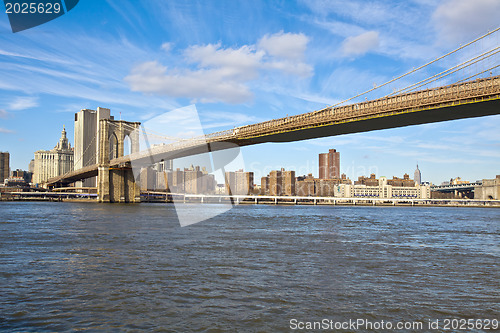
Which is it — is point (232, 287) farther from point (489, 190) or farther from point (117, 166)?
point (489, 190)

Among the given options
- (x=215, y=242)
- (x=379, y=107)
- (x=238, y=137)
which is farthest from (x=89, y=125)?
(x=215, y=242)

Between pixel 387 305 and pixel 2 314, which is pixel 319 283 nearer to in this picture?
pixel 387 305

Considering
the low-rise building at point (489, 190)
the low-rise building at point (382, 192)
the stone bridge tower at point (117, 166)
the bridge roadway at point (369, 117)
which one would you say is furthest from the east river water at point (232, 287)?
the low-rise building at point (382, 192)

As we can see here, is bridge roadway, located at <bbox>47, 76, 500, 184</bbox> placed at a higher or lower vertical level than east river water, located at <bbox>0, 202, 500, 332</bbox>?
higher

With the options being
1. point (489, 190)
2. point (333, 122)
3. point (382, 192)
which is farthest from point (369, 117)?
point (382, 192)

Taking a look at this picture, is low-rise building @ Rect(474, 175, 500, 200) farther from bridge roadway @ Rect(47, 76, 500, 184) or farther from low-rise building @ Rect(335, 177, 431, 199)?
bridge roadway @ Rect(47, 76, 500, 184)

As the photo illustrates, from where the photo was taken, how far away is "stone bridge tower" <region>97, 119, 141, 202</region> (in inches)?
2990

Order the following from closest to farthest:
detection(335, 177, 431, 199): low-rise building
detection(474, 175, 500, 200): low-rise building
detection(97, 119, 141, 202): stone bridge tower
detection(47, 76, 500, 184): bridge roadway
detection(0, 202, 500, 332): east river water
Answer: detection(0, 202, 500, 332): east river water < detection(47, 76, 500, 184): bridge roadway < detection(97, 119, 141, 202): stone bridge tower < detection(474, 175, 500, 200): low-rise building < detection(335, 177, 431, 199): low-rise building

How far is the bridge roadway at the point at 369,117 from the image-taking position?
32.8 metres

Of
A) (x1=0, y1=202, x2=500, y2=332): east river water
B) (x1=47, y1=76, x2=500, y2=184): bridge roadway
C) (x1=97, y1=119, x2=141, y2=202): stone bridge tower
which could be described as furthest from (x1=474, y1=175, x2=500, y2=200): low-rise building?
(x1=0, y1=202, x2=500, y2=332): east river water

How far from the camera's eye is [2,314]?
7102mm

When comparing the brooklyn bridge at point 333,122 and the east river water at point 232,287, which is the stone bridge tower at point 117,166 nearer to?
the brooklyn bridge at point 333,122

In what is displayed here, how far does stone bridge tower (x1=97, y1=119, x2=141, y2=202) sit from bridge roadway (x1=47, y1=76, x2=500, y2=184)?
47.0 feet

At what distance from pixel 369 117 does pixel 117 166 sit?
5184 cm
